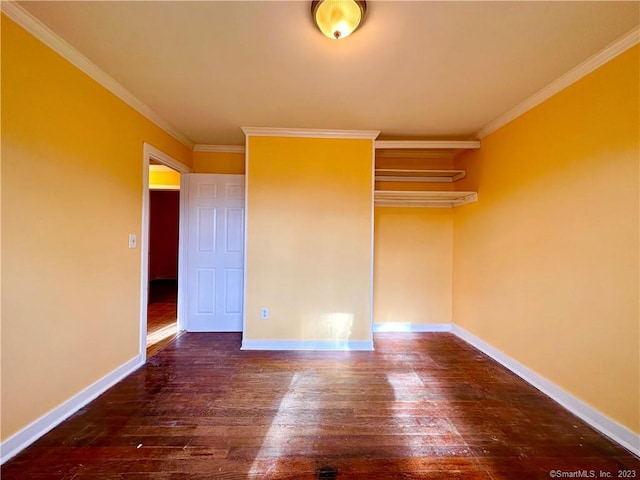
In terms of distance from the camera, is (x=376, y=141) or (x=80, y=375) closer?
(x=80, y=375)

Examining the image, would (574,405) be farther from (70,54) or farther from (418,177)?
(70,54)

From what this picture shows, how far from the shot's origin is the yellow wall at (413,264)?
355 centimetres

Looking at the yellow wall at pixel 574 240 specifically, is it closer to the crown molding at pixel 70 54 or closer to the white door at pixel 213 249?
the white door at pixel 213 249

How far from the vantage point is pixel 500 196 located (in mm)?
2666

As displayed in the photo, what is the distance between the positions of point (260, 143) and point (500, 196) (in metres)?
2.57

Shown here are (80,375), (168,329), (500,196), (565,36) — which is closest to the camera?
(565,36)

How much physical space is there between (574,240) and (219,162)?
380 cm

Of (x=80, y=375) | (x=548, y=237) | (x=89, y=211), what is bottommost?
(x=80, y=375)

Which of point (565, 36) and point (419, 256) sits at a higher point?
point (565, 36)

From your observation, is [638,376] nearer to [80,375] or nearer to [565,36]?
[565,36]

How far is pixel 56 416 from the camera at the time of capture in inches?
67.5

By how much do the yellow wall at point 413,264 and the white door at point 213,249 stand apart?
183 centimetres

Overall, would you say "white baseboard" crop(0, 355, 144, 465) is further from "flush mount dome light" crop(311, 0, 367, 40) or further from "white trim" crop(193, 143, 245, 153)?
"flush mount dome light" crop(311, 0, 367, 40)

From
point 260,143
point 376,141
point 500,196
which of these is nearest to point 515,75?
point 500,196
